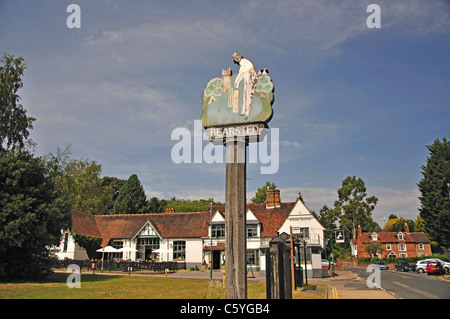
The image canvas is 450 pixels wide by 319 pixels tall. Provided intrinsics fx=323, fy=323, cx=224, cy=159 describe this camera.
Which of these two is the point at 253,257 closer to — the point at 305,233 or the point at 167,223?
the point at 305,233

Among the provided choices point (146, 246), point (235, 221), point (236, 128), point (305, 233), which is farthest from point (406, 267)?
point (236, 128)

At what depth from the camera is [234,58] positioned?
711 centimetres

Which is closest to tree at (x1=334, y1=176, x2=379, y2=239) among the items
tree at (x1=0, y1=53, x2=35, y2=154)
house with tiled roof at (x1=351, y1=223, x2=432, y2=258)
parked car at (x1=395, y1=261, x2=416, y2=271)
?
house with tiled roof at (x1=351, y1=223, x2=432, y2=258)

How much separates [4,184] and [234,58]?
18031 millimetres

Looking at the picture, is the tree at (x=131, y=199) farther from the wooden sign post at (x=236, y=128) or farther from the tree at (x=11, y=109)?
the wooden sign post at (x=236, y=128)

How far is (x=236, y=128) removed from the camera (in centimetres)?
678

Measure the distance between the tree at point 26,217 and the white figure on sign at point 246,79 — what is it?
54.4 ft

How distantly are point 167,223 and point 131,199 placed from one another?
2068 centimetres

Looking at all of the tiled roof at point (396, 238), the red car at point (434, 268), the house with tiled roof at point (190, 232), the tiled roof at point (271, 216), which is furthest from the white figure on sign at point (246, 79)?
the tiled roof at point (396, 238)

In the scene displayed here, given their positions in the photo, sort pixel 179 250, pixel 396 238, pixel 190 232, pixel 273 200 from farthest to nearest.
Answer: pixel 396 238
pixel 273 200
pixel 190 232
pixel 179 250

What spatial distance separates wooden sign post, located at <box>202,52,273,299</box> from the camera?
6141mm

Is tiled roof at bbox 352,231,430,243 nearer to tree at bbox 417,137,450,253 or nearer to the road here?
tree at bbox 417,137,450,253
